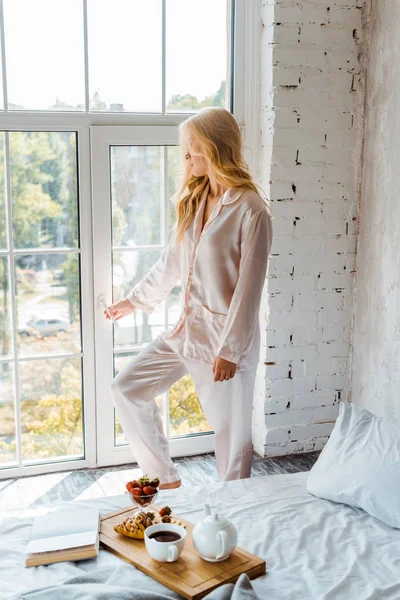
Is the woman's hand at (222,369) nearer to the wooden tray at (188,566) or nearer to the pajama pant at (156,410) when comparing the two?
the pajama pant at (156,410)

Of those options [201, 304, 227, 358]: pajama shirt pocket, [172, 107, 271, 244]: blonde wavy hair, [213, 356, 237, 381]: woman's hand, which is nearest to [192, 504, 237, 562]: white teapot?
[213, 356, 237, 381]: woman's hand

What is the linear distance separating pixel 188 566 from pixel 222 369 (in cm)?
89

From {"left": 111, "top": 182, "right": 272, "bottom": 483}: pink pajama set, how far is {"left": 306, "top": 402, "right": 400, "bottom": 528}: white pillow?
0.38m

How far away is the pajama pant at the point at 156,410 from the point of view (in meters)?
2.80

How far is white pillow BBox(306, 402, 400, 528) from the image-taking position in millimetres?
2332

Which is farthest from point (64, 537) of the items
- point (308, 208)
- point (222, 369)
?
point (308, 208)

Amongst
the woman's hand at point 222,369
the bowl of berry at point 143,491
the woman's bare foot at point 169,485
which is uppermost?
the woman's hand at point 222,369

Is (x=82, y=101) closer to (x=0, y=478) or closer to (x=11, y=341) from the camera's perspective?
(x=11, y=341)

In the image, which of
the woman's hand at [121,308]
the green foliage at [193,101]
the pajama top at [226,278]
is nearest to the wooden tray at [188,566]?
the pajama top at [226,278]

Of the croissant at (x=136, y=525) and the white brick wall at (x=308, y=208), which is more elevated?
the white brick wall at (x=308, y=208)

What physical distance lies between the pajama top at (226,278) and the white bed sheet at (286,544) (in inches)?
19.8

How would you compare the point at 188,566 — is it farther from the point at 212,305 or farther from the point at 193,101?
the point at 193,101

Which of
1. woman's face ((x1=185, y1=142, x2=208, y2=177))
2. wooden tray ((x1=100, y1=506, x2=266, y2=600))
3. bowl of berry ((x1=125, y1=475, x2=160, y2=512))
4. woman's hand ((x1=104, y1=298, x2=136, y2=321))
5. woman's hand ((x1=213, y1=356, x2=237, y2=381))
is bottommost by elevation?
wooden tray ((x1=100, y1=506, x2=266, y2=600))

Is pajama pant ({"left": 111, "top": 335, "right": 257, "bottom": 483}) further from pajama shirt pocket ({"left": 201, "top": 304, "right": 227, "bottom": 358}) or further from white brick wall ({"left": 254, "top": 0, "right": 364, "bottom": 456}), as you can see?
white brick wall ({"left": 254, "top": 0, "right": 364, "bottom": 456})
